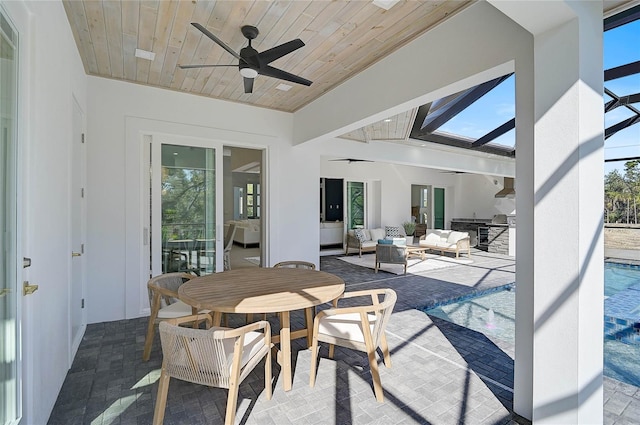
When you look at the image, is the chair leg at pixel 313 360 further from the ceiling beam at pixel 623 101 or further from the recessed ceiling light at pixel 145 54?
the ceiling beam at pixel 623 101

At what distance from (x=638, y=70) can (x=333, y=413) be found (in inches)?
195

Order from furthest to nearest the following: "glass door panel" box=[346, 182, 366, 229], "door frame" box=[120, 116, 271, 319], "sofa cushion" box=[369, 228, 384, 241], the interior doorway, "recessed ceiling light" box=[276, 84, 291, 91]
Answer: "glass door panel" box=[346, 182, 366, 229]
"sofa cushion" box=[369, 228, 384, 241]
the interior doorway
"recessed ceiling light" box=[276, 84, 291, 91]
"door frame" box=[120, 116, 271, 319]

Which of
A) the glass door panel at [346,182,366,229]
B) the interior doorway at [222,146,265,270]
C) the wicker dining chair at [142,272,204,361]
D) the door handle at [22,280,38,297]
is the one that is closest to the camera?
the door handle at [22,280,38,297]

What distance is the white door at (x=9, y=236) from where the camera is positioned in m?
1.38

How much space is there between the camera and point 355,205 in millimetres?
9617

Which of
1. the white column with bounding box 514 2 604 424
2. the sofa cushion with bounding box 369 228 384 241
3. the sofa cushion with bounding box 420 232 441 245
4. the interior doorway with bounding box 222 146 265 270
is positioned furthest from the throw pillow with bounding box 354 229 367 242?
the white column with bounding box 514 2 604 424

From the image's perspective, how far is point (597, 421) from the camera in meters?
1.67

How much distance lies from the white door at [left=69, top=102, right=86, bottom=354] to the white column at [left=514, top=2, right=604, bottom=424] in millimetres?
3628

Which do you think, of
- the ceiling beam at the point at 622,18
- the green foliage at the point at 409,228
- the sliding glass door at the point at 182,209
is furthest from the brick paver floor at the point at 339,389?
the green foliage at the point at 409,228

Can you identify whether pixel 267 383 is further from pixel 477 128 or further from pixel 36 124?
pixel 477 128

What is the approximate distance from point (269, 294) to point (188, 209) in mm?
2413

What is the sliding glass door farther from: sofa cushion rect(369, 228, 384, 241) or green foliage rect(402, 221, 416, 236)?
green foliage rect(402, 221, 416, 236)

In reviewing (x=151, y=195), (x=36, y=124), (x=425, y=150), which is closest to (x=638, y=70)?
(x=425, y=150)

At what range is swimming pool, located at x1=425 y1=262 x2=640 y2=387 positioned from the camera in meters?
2.66
